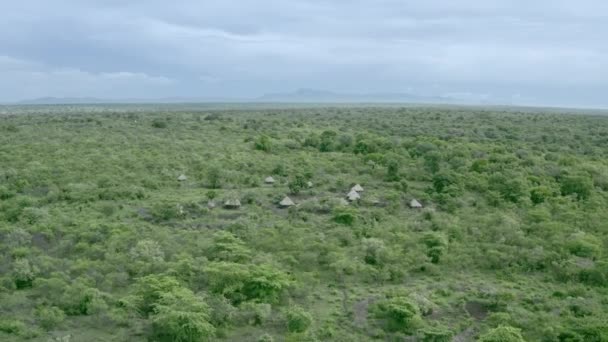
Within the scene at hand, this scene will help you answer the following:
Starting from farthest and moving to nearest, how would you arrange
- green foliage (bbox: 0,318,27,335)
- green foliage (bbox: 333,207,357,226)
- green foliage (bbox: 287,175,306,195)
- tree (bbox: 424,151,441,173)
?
tree (bbox: 424,151,441,173), green foliage (bbox: 287,175,306,195), green foliage (bbox: 333,207,357,226), green foliage (bbox: 0,318,27,335)

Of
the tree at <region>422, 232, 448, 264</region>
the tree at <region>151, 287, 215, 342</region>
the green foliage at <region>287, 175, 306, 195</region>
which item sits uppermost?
the green foliage at <region>287, 175, 306, 195</region>

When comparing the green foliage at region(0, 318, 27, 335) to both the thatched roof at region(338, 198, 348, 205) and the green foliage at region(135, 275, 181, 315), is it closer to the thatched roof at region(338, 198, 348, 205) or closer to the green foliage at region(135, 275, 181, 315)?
the green foliage at region(135, 275, 181, 315)

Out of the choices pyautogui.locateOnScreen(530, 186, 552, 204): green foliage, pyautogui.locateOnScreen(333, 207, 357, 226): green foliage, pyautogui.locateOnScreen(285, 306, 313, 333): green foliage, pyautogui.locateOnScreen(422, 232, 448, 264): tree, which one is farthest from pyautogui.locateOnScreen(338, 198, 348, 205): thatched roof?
pyautogui.locateOnScreen(285, 306, 313, 333): green foliage

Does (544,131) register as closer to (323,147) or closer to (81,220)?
(323,147)

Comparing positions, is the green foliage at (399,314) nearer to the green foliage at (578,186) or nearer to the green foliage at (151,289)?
the green foliage at (151,289)

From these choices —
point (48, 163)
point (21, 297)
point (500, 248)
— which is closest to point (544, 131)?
point (500, 248)

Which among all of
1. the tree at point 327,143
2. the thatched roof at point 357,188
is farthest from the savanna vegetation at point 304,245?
the tree at point 327,143

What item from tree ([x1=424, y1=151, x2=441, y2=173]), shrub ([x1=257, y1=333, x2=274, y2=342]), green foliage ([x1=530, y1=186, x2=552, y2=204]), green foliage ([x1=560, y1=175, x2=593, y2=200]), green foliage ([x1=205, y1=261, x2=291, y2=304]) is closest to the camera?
shrub ([x1=257, y1=333, x2=274, y2=342])
